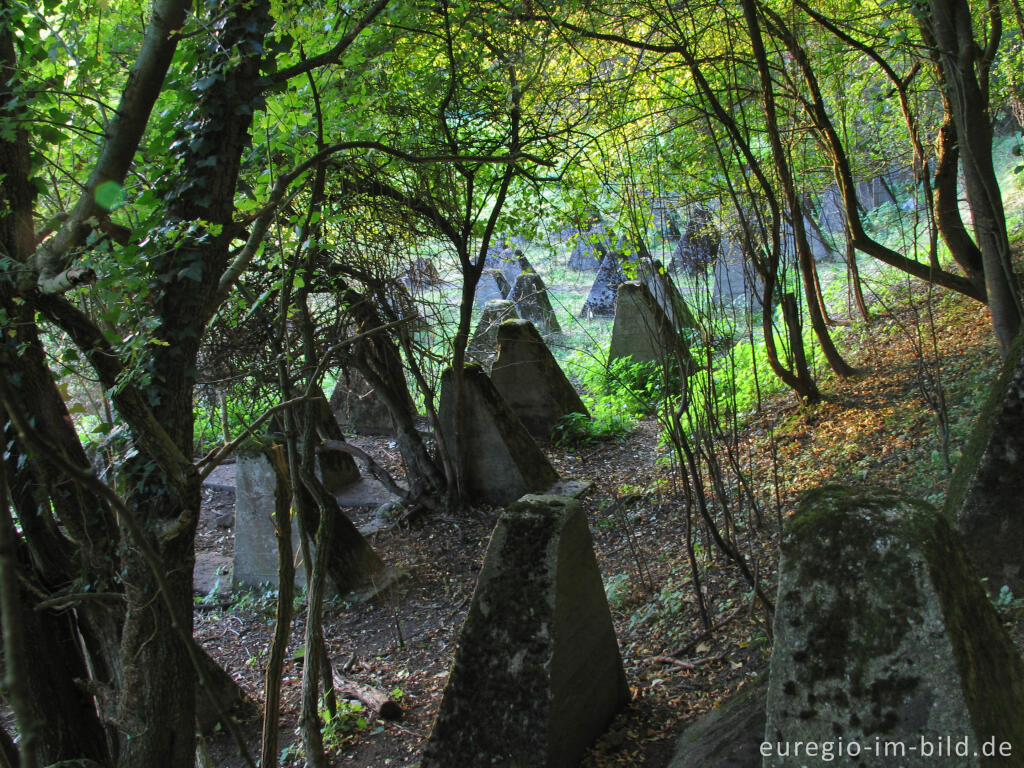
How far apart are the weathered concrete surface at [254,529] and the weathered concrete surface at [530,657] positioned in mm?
4449

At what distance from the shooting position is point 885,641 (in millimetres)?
2105

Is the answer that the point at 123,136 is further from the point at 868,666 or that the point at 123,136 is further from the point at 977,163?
the point at 977,163

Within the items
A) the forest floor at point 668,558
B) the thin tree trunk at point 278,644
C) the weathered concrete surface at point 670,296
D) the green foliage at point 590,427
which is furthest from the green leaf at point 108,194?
the green foliage at point 590,427

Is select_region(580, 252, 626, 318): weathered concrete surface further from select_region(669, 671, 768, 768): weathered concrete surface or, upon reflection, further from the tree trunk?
select_region(669, 671, 768, 768): weathered concrete surface

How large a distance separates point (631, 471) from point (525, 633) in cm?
577

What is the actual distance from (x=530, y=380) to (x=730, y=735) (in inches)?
324

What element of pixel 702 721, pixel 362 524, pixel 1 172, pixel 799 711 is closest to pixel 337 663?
pixel 362 524

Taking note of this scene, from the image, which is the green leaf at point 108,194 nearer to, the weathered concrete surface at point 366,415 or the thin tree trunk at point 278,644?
the thin tree trunk at point 278,644

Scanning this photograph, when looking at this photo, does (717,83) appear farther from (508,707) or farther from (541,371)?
(508,707)

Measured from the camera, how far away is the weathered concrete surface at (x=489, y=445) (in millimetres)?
8609

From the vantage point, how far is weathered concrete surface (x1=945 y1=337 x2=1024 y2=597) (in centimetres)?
331

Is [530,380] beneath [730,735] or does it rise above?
above

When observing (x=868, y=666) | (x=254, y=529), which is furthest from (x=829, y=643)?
(x=254, y=529)

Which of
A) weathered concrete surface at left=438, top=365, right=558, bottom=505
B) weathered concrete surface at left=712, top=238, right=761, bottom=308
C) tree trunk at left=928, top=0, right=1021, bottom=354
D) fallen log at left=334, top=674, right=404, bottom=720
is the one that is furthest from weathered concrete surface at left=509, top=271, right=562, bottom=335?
fallen log at left=334, top=674, right=404, bottom=720
